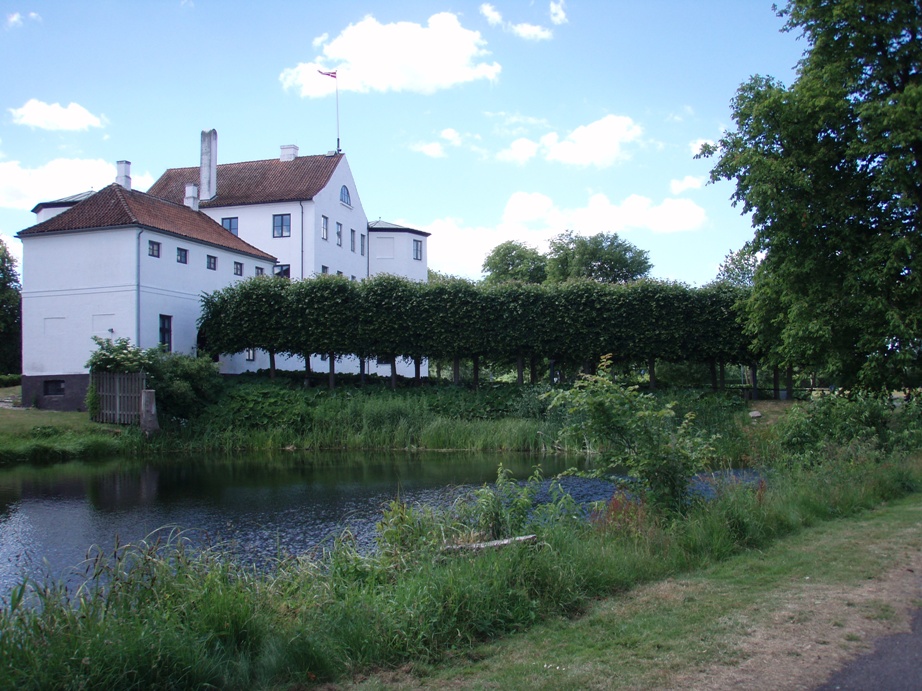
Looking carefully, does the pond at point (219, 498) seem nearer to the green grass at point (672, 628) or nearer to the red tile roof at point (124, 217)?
the green grass at point (672, 628)

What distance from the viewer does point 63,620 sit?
18.3ft

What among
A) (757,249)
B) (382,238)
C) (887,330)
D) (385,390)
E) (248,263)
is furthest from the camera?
(382,238)

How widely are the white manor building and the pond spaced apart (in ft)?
32.9

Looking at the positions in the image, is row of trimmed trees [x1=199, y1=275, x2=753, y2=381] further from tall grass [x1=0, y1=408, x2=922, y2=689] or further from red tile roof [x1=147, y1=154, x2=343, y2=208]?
tall grass [x1=0, y1=408, x2=922, y2=689]

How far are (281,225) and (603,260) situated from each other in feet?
82.6

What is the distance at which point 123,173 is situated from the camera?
38.6 metres

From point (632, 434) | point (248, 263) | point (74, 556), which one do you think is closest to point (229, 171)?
point (248, 263)

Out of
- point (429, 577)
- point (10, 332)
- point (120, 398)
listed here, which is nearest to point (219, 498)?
point (429, 577)

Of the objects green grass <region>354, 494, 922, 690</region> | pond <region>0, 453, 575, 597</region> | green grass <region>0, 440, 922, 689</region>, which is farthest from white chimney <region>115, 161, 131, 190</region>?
green grass <region>354, 494, 922, 690</region>

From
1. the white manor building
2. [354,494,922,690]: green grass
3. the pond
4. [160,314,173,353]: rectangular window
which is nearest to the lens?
[354,494,922,690]: green grass

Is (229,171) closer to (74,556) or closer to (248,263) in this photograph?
(248,263)

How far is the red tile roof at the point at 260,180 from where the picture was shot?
4494cm

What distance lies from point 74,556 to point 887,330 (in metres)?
18.0

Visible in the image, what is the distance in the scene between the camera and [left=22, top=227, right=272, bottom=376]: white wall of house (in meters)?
31.9
